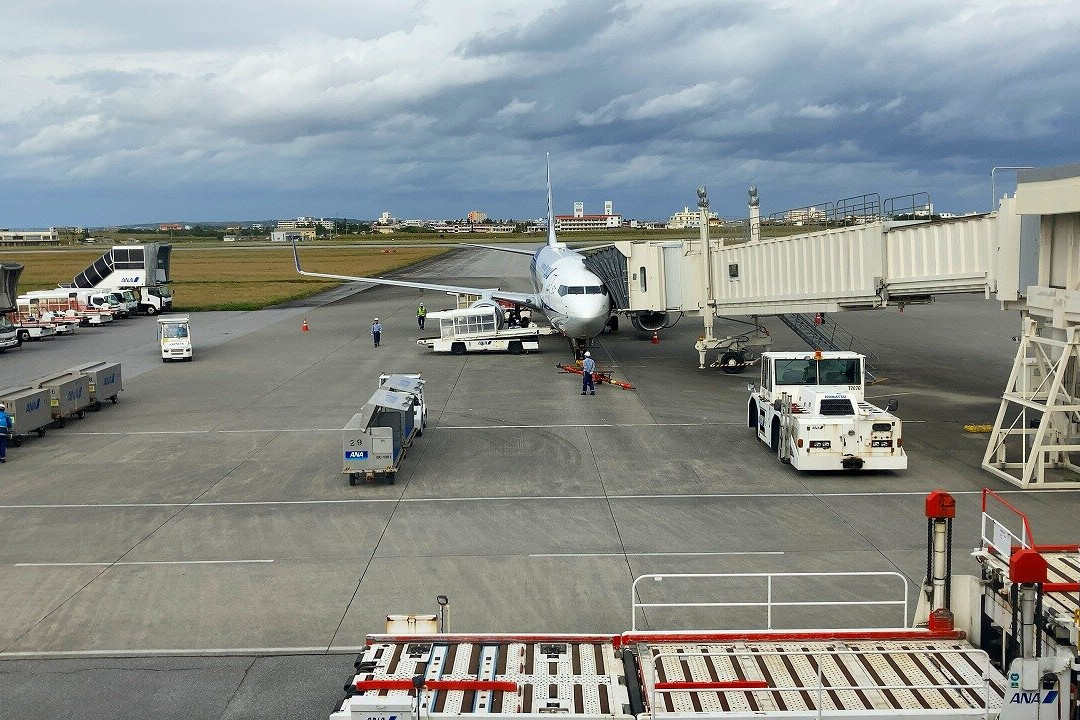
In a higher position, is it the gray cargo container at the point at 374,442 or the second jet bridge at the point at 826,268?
the second jet bridge at the point at 826,268

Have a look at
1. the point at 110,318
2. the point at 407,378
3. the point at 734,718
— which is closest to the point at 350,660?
the point at 734,718

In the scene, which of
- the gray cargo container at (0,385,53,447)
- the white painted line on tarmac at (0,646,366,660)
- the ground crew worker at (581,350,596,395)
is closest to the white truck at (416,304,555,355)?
the ground crew worker at (581,350,596,395)

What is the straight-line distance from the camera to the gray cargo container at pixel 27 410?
2945cm

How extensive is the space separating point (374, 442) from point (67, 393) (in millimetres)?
15165

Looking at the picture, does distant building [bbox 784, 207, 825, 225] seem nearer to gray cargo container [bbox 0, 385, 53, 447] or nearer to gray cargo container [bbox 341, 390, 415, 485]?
gray cargo container [bbox 341, 390, 415, 485]

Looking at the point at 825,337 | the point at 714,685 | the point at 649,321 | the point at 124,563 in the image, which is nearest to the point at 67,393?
the point at 124,563

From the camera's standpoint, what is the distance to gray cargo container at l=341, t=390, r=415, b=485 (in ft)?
79.7

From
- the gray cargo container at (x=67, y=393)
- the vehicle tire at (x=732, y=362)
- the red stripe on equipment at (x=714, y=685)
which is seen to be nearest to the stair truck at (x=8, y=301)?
the gray cargo container at (x=67, y=393)

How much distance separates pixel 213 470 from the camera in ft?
86.6

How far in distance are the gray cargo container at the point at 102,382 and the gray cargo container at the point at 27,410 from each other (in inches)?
119

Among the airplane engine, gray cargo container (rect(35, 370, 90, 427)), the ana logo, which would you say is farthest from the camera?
the airplane engine

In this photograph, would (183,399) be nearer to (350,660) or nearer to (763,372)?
(763,372)

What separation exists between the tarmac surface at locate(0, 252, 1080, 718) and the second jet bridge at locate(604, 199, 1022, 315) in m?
4.47

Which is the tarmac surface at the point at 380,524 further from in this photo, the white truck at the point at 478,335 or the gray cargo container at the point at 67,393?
the white truck at the point at 478,335
